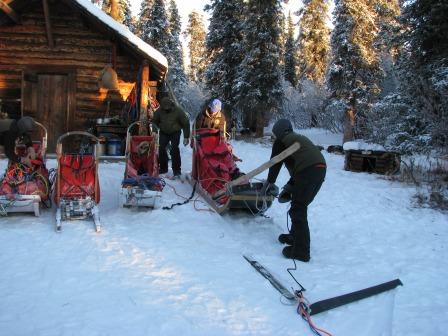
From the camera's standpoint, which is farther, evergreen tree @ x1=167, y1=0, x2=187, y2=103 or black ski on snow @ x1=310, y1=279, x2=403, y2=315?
evergreen tree @ x1=167, y1=0, x2=187, y2=103

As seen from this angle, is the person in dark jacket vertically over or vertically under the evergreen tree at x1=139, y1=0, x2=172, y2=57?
under

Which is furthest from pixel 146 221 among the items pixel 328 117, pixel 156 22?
pixel 156 22

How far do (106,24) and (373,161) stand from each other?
24.6 feet

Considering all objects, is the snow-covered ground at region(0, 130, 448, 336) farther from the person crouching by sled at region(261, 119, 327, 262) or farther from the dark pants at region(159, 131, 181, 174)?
the dark pants at region(159, 131, 181, 174)

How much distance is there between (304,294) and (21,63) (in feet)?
33.3

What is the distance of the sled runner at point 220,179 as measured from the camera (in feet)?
19.4

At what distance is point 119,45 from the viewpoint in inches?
445

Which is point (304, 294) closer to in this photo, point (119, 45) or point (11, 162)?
point (11, 162)

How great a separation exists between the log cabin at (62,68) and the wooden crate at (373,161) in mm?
5469

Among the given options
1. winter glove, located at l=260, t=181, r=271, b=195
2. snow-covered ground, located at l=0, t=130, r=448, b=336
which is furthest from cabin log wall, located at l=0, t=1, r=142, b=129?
winter glove, located at l=260, t=181, r=271, b=195

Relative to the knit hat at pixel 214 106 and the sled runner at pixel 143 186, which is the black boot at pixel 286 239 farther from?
the knit hat at pixel 214 106

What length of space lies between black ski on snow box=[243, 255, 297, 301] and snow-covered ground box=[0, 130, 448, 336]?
3.3 inches

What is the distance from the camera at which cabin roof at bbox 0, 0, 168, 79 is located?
396 inches

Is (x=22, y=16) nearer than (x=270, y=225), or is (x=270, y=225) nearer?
(x=270, y=225)
